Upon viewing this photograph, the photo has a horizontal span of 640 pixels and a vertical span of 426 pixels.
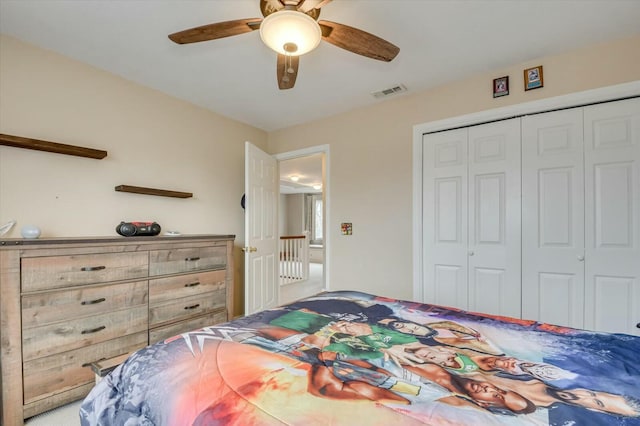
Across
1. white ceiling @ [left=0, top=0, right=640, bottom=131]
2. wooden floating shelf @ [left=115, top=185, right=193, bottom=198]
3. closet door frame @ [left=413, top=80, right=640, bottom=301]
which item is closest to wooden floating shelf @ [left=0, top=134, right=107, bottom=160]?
wooden floating shelf @ [left=115, top=185, right=193, bottom=198]

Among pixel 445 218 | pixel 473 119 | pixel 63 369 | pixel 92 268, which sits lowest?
pixel 63 369

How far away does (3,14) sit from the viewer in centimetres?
185

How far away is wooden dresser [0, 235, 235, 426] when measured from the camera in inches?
66.1

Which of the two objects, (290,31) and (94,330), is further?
(94,330)

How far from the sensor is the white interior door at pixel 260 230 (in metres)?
3.19

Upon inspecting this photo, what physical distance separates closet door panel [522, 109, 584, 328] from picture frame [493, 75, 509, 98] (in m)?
0.28

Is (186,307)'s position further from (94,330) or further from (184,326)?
(94,330)

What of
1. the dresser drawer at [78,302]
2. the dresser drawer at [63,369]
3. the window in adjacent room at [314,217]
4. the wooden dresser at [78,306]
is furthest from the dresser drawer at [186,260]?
the window in adjacent room at [314,217]

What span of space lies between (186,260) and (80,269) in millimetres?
726

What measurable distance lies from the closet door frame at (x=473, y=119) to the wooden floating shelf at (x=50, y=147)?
2770 millimetres

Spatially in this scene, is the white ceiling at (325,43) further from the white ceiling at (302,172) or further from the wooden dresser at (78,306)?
the white ceiling at (302,172)

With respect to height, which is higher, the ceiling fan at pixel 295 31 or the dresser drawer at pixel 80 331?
the ceiling fan at pixel 295 31

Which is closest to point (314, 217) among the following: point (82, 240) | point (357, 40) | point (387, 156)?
point (387, 156)

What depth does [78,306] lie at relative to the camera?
1.91m
